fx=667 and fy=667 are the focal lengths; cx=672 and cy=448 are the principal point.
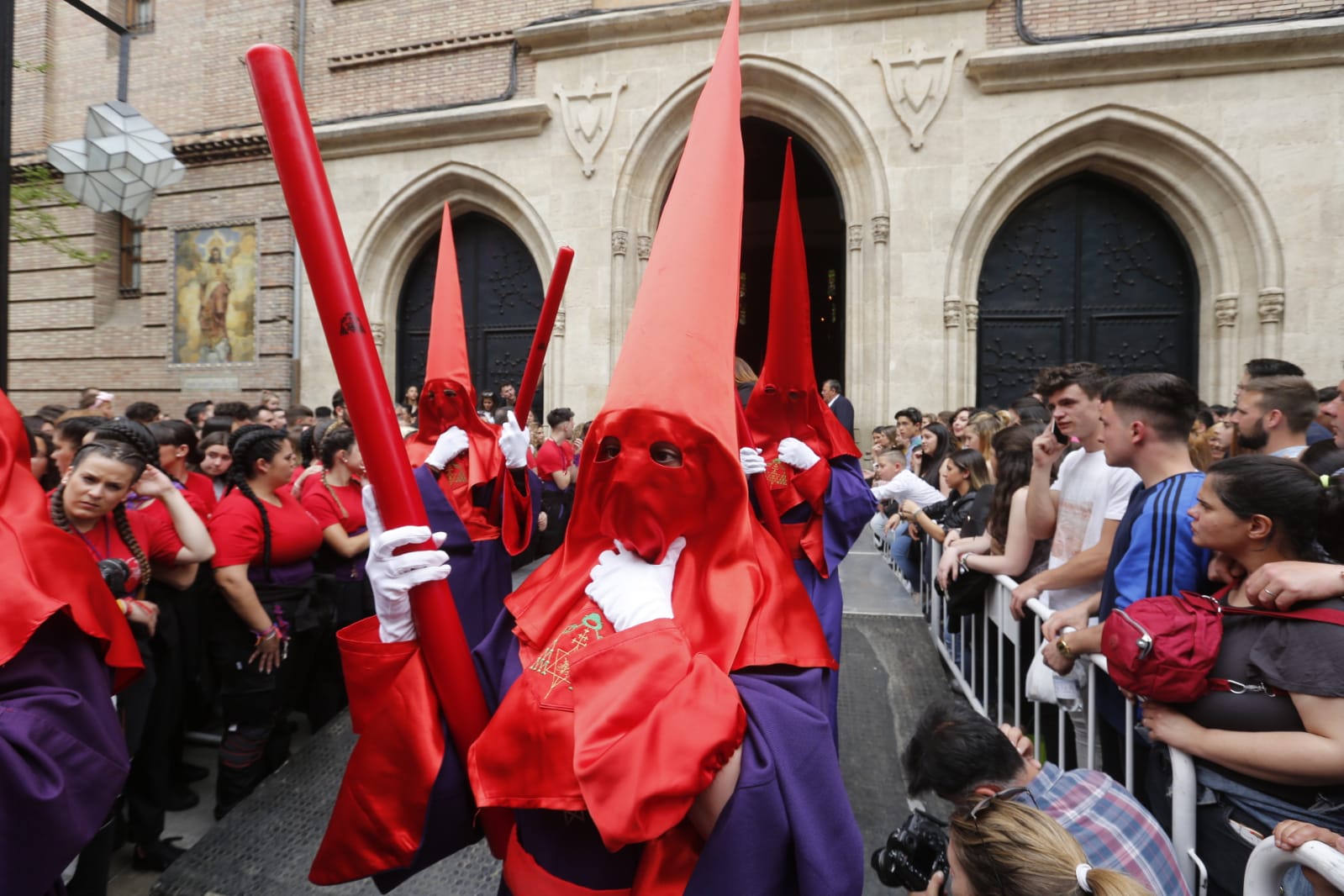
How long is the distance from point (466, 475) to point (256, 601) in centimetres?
120

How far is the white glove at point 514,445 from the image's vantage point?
3.55m

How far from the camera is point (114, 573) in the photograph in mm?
2283

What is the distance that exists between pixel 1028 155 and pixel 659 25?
5246 mm

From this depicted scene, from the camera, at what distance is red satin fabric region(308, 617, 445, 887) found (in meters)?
1.29

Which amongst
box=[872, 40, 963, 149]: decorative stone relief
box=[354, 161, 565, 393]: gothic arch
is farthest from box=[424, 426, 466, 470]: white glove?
box=[872, 40, 963, 149]: decorative stone relief

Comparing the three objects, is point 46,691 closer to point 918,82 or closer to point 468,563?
point 468,563

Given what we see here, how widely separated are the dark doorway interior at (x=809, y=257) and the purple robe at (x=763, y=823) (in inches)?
513

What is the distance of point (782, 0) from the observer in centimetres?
889

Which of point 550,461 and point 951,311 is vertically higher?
point 951,311

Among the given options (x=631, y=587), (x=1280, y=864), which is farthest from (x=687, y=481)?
(x=1280, y=864)

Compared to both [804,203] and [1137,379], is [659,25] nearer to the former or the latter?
[804,203]

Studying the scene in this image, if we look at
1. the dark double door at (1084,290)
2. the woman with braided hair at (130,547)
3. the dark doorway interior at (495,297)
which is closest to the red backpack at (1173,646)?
the woman with braided hair at (130,547)

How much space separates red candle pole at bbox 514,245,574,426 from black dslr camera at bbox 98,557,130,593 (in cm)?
163

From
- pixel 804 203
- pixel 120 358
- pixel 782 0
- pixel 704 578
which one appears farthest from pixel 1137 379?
pixel 120 358
